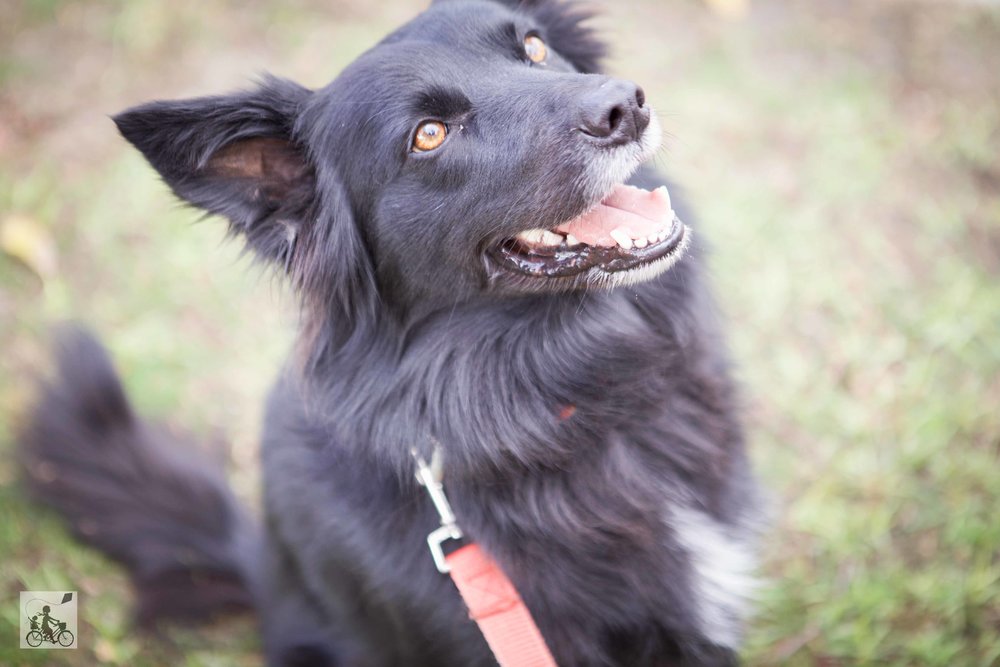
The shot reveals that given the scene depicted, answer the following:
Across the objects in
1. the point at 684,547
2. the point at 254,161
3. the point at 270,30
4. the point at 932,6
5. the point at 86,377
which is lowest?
the point at 684,547

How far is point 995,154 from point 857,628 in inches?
129

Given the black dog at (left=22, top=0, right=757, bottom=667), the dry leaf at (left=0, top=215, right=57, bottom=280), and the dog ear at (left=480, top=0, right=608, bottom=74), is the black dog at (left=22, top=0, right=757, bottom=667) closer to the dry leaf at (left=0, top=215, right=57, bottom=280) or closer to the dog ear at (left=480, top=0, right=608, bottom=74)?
the dog ear at (left=480, top=0, right=608, bottom=74)

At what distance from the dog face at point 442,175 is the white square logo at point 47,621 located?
214 centimetres

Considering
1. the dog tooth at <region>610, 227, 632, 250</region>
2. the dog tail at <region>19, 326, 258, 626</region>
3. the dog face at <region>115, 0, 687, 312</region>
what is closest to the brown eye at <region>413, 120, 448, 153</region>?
the dog face at <region>115, 0, 687, 312</region>

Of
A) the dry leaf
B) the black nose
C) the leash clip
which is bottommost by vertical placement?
the leash clip

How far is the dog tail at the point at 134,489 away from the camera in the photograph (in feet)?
11.2

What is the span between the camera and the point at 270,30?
611 cm

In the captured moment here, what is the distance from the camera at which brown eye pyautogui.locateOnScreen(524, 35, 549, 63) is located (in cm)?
273

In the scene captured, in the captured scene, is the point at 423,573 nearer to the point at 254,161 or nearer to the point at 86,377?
the point at 254,161

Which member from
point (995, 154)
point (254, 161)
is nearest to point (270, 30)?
point (254, 161)

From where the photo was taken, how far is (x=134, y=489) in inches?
135

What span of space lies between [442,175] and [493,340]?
1.82 feet

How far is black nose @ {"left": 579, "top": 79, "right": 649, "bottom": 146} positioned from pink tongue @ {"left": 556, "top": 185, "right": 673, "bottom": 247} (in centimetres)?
24

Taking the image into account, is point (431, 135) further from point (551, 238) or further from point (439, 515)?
point (439, 515)
